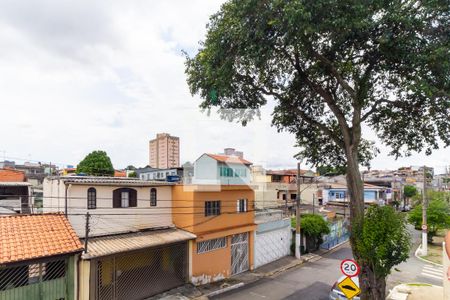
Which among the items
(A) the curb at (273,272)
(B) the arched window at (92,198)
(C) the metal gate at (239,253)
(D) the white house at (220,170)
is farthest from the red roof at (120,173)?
(A) the curb at (273,272)

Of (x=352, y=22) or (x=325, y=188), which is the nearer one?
(x=352, y=22)

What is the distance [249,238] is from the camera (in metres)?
18.4

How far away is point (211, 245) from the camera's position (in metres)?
15.9

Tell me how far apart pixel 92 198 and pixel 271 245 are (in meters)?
12.9

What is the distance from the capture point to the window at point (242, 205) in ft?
58.5

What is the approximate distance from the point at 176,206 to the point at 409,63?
12.3 meters

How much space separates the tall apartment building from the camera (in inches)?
1647

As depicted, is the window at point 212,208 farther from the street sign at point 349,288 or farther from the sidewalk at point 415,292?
the sidewalk at point 415,292

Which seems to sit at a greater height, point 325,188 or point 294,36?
point 294,36

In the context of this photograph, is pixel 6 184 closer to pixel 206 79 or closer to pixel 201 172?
pixel 201 172

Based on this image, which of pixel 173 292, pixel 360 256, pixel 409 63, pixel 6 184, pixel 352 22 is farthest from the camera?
pixel 6 184

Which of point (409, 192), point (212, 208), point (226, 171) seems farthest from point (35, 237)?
point (409, 192)

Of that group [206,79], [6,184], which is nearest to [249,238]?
[206,79]

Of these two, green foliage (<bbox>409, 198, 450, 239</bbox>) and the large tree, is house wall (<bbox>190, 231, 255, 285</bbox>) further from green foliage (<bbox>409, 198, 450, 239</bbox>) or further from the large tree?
green foliage (<bbox>409, 198, 450, 239</bbox>)
